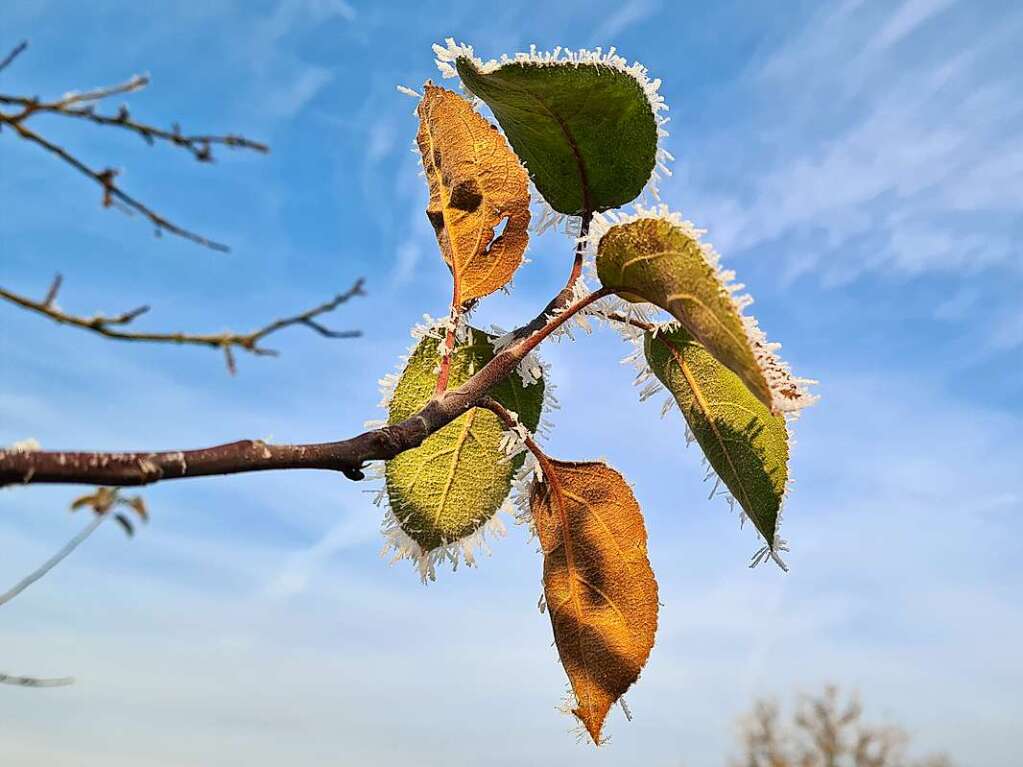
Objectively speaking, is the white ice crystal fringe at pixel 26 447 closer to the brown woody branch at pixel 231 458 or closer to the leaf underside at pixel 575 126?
the brown woody branch at pixel 231 458

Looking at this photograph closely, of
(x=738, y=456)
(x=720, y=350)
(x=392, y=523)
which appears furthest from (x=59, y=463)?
(x=738, y=456)

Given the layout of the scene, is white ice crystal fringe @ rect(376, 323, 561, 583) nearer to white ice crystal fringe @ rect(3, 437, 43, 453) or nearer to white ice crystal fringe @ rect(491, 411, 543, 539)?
white ice crystal fringe @ rect(491, 411, 543, 539)

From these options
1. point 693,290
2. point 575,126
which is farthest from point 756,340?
point 575,126

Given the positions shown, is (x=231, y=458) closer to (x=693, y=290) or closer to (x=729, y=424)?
(x=693, y=290)

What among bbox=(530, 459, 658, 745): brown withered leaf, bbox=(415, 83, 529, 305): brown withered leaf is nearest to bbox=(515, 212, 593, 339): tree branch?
bbox=(415, 83, 529, 305): brown withered leaf

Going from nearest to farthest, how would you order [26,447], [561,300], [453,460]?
[26,447] < [561,300] < [453,460]

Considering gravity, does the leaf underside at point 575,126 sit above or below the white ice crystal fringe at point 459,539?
above

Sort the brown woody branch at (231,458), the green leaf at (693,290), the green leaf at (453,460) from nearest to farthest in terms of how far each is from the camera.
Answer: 1. the brown woody branch at (231,458)
2. the green leaf at (693,290)
3. the green leaf at (453,460)

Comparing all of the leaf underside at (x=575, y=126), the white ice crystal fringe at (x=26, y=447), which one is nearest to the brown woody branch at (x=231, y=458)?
the white ice crystal fringe at (x=26, y=447)

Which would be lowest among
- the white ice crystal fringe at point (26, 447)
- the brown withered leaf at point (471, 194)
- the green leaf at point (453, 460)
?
the white ice crystal fringe at point (26, 447)
